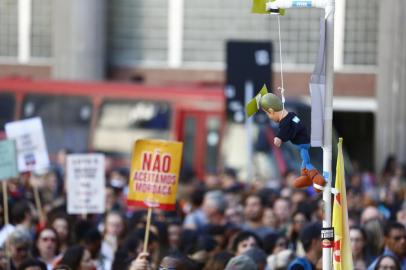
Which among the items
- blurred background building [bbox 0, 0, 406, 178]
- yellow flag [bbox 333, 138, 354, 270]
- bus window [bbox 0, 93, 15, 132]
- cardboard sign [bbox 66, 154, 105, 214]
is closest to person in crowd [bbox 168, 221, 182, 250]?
cardboard sign [bbox 66, 154, 105, 214]

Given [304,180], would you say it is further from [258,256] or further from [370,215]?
[370,215]

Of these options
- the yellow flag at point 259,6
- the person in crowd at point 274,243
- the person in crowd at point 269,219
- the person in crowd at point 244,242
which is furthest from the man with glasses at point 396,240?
the yellow flag at point 259,6

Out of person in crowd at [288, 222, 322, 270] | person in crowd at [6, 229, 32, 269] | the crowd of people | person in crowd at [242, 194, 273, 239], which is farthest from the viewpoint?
person in crowd at [242, 194, 273, 239]

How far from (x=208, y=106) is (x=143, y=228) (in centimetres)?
1220

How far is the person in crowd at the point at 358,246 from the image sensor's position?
11172mm


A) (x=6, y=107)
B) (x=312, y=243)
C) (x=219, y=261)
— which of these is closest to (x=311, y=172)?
(x=219, y=261)

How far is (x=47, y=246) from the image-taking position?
1083 cm

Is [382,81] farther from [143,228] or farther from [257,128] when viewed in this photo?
[143,228]

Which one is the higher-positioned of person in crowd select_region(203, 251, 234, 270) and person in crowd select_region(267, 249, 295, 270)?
person in crowd select_region(203, 251, 234, 270)

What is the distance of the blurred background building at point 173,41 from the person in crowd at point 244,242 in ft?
61.2

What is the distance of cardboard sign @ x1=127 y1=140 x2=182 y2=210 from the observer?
377 inches

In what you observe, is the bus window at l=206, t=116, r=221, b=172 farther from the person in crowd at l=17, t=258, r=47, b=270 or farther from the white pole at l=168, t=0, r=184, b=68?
the person in crowd at l=17, t=258, r=47, b=270

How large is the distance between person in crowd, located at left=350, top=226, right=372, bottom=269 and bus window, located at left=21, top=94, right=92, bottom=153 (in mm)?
12987

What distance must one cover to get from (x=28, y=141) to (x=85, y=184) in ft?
2.40
